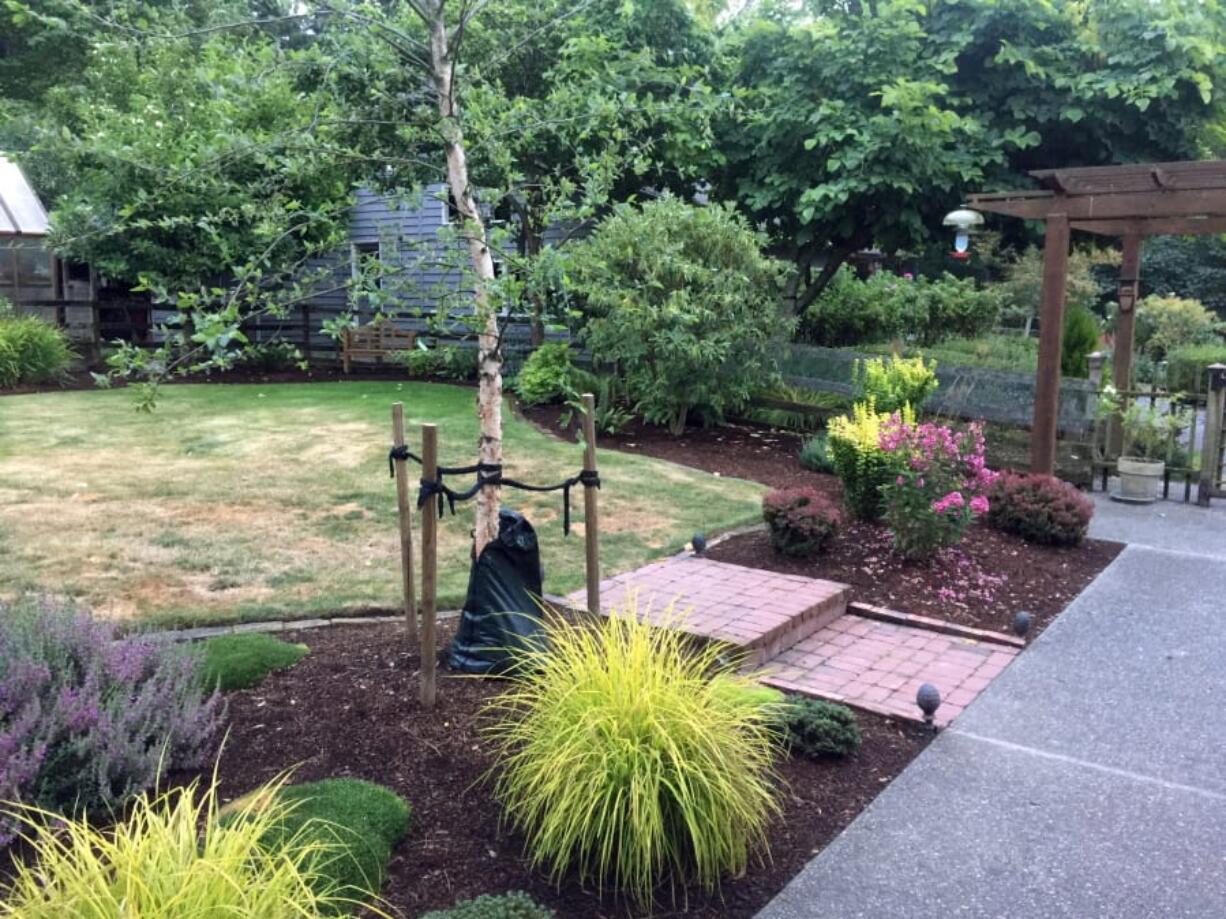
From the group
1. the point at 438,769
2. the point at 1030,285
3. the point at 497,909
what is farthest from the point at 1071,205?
the point at 1030,285

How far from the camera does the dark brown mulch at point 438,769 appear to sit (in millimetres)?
2859

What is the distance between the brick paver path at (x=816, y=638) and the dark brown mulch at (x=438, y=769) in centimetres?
38

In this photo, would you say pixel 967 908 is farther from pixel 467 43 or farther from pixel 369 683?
pixel 467 43

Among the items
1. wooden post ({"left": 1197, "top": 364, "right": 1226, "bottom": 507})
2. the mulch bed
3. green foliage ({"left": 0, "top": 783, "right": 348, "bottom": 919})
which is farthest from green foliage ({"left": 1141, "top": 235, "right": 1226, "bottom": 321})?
green foliage ({"left": 0, "top": 783, "right": 348, "bottom": 919})

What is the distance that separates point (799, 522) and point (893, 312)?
839cm

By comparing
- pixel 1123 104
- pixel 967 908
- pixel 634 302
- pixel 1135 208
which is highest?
pixel 1123 104

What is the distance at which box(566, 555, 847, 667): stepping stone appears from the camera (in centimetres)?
482

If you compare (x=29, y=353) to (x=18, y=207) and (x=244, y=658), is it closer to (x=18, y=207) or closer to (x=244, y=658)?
(x=18, y=207)

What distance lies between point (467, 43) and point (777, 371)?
4636 mm

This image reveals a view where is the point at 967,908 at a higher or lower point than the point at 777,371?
lower

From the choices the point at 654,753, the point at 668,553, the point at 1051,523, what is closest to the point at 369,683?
the point at 654,753

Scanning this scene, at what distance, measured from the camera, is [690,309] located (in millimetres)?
9219

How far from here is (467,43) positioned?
32.6 ft

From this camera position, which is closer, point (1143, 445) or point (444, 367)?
point (1143, 445)
